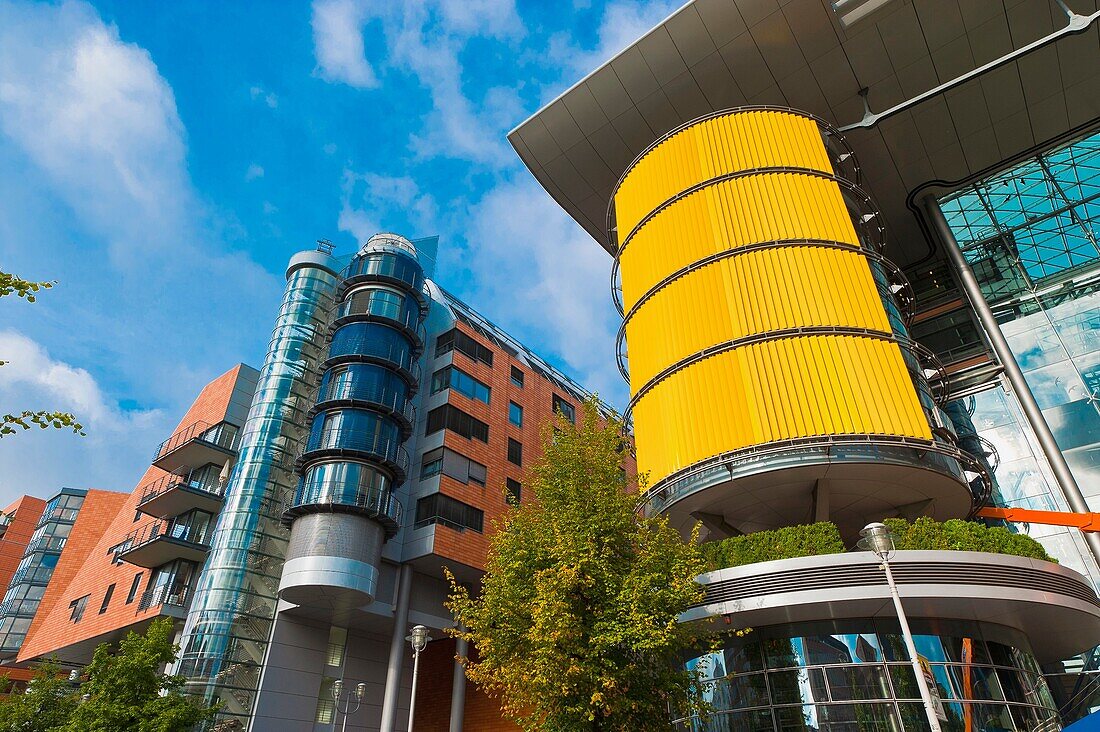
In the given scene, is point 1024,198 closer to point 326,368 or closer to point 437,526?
point 437,526

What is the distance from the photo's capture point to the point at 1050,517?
2689 centimetres

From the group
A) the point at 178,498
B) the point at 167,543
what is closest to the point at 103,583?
the point at 178,498

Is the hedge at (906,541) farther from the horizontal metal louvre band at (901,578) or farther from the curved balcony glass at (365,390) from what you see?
the curved balcony glass at (365,390)

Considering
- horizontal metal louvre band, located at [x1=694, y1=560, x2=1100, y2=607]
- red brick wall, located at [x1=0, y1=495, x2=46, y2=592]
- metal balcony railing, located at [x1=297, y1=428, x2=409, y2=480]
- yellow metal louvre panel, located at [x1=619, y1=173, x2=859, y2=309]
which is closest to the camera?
horizontal metal louvre band, located at [x1=694, y1=560, x2=1100, y2=607]

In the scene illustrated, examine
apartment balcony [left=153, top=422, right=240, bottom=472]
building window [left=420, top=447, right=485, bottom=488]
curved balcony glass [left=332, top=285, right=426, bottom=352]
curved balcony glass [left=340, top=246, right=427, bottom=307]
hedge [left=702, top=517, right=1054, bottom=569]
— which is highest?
curved balcony glass [left=340, top=246, right=427, bottom=307]

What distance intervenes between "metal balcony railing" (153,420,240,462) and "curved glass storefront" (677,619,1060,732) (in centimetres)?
3196

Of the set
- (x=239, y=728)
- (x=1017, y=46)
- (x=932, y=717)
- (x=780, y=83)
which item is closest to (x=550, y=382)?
(x=780, y=83)

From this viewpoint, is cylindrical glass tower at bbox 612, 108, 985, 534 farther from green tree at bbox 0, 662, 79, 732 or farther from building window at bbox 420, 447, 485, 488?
green tree at bbox 0, 662, 79, 732

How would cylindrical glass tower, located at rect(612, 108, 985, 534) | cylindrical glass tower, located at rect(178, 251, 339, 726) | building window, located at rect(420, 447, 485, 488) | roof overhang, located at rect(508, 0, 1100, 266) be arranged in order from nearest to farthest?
cylindrical glass tower, located at rect(612, 108, 985, 534), cylindrical glass tower, located at rect(178, 251, 339, 726), roof overhang, located at rect(508, 0, 1100, 266), building window, located at rect(420, 447, 485, 488)

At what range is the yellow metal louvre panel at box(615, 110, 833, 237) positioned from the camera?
94.4 feet

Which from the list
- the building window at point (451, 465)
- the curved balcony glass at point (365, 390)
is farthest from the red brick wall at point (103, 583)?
the building window at point (451, 465)

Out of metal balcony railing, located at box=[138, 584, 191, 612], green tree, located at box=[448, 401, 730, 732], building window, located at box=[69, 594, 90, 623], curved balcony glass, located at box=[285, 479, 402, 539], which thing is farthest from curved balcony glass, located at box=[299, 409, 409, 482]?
building window, located at box=[69, 594, 90, 623]

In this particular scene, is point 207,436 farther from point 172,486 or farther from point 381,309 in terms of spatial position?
point 381,309

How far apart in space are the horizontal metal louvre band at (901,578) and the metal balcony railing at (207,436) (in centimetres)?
3223
